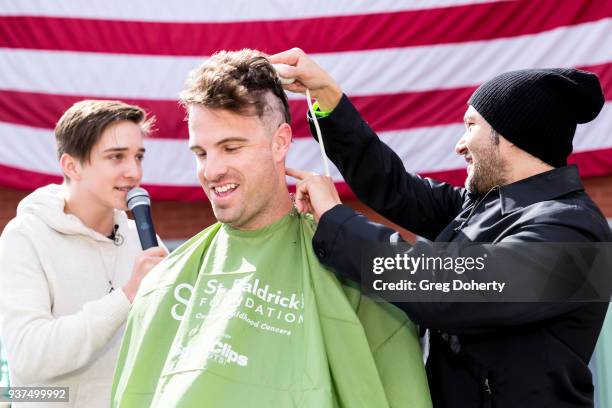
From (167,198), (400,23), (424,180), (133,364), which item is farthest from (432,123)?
(133,364)

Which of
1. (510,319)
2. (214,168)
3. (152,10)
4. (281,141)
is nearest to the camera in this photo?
(510,319)

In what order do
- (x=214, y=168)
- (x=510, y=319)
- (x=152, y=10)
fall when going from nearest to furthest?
1. (x=510, y=319)
2. (x=214, y=168)
3. (x=152, y=10)

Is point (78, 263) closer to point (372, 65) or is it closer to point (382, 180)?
point (382, 180)

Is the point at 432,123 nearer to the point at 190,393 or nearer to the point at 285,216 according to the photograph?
the point at 285,216

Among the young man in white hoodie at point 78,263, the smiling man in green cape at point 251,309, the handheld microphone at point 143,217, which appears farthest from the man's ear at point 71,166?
the smiling man in green cape at point 251,309

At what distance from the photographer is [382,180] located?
2.37 meters

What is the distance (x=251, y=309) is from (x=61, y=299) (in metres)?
0.90

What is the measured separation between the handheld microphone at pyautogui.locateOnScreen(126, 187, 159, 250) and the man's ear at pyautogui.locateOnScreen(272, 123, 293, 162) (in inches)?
22.2

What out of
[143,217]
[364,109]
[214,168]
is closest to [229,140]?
[214,168]

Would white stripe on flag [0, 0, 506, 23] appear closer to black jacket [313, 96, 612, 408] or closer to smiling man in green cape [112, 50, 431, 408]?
smiling man in green cape [112, 50, 431, 408]

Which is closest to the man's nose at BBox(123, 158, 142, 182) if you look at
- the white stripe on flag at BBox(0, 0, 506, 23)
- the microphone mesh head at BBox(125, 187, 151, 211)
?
the microphone mesh head at BBox(125, 187, 151, 211)

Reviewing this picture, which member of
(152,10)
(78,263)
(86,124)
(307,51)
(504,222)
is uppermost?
(152,10)

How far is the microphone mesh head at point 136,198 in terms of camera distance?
2549 millimetres

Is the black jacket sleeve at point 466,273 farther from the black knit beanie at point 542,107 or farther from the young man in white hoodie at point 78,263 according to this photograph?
the young man in white hoodie at point 78,263
